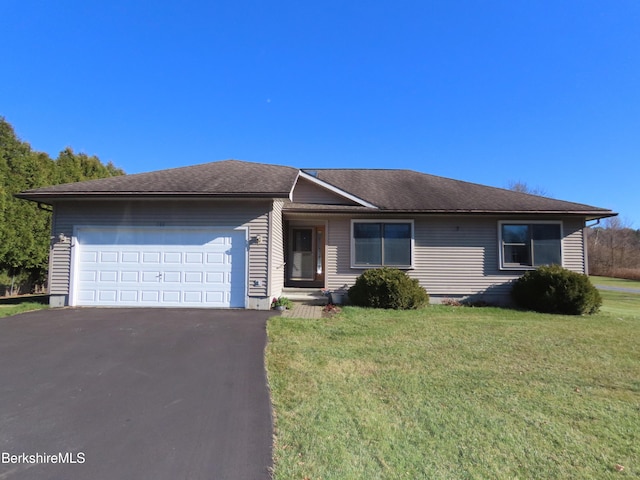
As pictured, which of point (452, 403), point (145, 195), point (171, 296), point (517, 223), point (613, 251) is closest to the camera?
point (452, 403)

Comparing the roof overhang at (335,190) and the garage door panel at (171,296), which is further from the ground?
the roof overhang at (335,190)

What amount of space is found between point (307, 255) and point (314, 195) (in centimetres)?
239

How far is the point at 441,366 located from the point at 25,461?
4646mm

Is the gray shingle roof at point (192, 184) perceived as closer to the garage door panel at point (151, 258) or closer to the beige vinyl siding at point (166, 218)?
the beige vinyl siding at point (166, 218)

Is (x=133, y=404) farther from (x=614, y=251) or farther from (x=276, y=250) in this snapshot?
(x=614, y=251)

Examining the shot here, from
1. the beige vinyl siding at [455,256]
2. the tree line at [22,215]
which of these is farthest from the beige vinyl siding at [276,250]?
the tree line at [22,215]

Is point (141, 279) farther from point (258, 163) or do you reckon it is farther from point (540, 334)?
point (540, 334)

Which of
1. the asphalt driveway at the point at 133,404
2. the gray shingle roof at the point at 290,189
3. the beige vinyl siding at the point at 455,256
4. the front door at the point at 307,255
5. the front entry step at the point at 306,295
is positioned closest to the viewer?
the asphalt driveway at the point at 133,404

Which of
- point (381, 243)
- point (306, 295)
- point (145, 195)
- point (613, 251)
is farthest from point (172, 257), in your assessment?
point (613, 251)

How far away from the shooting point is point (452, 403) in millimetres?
3654

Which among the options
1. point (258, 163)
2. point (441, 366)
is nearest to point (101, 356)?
point (441, 366)

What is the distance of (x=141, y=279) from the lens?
353 inches

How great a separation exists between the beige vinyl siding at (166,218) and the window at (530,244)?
307 inches

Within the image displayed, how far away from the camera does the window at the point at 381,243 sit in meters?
10.9
